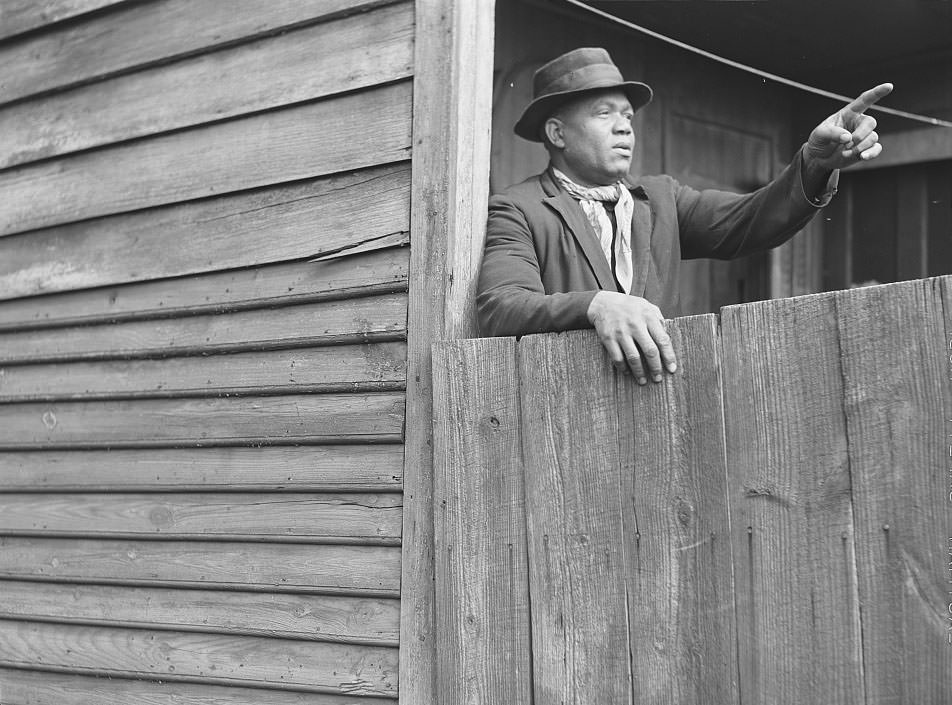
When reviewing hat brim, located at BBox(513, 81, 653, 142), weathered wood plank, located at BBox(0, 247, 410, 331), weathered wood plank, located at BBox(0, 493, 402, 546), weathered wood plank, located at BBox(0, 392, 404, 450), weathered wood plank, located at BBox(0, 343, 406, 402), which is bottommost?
weathered wood plank, located at BBox(0, 493, 402, 546)

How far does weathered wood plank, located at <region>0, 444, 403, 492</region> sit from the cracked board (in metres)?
0.54

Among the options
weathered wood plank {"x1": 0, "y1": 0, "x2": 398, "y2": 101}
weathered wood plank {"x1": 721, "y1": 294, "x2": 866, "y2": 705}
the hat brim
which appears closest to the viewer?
weathered wood plank {"x1": 721, "y1": 294, "x2": 866, "y2": 705}

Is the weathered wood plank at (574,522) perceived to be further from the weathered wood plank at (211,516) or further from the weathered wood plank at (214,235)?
the weathered wood plank at (214,235)

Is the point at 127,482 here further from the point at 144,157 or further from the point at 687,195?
the point at 687,195

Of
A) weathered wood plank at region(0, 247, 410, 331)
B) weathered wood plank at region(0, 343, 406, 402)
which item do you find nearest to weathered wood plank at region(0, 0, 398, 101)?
weathered wood plank at region(0, 247, 410, 331)

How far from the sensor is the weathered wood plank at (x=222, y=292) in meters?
3.01

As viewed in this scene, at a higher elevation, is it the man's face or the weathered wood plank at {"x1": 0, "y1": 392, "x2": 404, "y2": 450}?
the man's face

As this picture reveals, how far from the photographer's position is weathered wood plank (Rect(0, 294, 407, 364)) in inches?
118

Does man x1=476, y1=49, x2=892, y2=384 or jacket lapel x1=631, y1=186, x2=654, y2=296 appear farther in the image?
jacket lapel x1=631, y1=186, x2=654, y2=296

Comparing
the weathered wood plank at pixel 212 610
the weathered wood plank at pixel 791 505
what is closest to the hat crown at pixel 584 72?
the weathered wood plank at pixel 791 505

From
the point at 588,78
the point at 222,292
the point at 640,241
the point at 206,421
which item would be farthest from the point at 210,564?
the point at 588,78

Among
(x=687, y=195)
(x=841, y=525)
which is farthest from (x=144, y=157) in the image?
(x=841, y=525)

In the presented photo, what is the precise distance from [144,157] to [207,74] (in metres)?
0.35

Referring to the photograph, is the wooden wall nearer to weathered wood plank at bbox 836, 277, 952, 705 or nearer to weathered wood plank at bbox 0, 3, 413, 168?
weathered wood plank at bbox 0, 3, 413, 168
